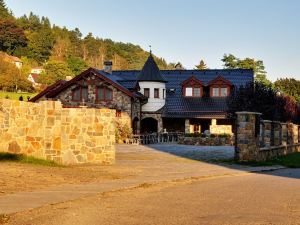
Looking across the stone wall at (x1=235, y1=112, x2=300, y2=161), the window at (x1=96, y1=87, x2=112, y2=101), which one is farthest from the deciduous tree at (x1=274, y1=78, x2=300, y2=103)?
the stone wall at (x1=235, y1=112, x2=300, y2=161)

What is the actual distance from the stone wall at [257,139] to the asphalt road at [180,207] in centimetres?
917

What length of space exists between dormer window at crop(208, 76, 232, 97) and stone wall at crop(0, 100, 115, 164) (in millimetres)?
32956

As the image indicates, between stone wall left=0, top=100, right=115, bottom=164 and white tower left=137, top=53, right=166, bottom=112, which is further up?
white tower left=137, top=53, right=166, bottom=112

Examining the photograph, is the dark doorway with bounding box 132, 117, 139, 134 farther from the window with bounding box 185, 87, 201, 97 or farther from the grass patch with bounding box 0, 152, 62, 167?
the grass patch with bounding box 0, 152, 62, 167

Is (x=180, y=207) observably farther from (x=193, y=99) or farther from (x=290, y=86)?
(x=290, y=86)

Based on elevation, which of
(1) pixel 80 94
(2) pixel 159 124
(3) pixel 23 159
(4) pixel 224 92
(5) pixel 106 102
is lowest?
(3) pixel 23 159

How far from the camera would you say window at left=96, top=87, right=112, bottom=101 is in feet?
150

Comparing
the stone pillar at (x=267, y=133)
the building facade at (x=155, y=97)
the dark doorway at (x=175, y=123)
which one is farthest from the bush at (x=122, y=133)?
the stone pillar at (x=267, y=133)

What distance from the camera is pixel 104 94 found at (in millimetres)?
45938

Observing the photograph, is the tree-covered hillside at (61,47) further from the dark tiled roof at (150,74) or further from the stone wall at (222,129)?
the stone wall at (222,129)

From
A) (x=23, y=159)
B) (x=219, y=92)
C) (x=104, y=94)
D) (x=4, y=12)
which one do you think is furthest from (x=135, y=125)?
(x=4, y=12)

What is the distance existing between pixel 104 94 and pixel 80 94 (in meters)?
2.50

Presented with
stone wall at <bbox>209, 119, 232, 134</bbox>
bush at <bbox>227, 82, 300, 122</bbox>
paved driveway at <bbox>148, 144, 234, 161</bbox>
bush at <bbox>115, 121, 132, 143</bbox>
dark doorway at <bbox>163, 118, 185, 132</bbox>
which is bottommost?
paved driveway at <bbox>148, 144, 234, 161</bbox>

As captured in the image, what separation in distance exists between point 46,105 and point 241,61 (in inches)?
2677
